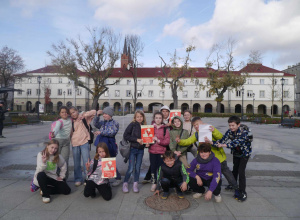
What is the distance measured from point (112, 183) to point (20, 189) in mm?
1965

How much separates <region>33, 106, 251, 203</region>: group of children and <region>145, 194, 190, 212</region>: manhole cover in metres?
0.11

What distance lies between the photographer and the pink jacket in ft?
15.0

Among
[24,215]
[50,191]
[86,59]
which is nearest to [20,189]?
[50,191]

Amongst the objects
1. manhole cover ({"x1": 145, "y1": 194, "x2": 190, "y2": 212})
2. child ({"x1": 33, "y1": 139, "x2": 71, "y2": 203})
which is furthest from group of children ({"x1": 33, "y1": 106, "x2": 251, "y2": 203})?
manhole cover ({"x1": 145, "y1": 194, "x2": 190, "y2": 212})

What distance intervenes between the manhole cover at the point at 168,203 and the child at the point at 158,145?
1.54ft

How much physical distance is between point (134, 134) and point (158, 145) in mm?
580

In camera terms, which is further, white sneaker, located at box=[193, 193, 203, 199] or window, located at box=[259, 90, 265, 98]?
window, located at box=[259, 90, 265, 98]

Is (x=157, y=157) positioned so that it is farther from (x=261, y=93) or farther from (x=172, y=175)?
(x=261, y=93)

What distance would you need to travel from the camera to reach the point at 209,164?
4.17 meters

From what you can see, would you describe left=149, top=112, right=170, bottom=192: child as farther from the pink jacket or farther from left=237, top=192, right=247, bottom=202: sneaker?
left=237, top=192, right=247, bottom=202: sneaker

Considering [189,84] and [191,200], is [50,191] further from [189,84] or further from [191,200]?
[189,84]

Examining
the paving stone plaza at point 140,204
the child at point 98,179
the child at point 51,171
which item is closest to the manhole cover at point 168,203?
the paving stone plaza at point 140,204

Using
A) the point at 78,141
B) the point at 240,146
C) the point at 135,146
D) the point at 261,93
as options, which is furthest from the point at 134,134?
the point at 261,93

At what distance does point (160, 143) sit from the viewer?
457 cm
